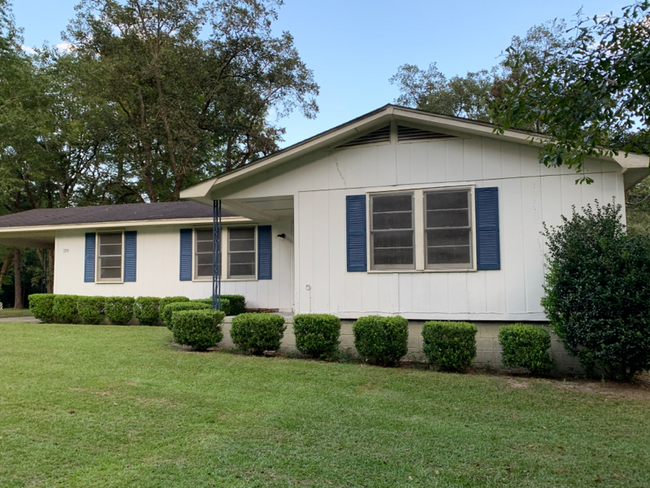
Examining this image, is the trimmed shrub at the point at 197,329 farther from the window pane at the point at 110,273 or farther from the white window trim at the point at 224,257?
the window pane at the point at 110,273

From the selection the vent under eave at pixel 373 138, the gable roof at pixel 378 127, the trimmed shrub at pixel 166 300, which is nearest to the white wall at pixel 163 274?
the trimmed shrub at pixel 166 300

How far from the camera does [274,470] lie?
3174mm

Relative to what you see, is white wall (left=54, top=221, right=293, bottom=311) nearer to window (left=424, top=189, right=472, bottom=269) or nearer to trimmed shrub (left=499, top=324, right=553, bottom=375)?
window (left=424, top=189, right=472, bottom=269)

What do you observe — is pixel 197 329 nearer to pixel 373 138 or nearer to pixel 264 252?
pixel 373 138

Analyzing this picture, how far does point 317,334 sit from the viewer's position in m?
6.99

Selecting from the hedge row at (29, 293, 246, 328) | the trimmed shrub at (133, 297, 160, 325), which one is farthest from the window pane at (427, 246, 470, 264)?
the trimmed shrub at (133, 297, 160, 325)

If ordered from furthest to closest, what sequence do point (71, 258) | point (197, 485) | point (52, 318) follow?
point (71, 258)
point (52, 318)
point (197, 485)

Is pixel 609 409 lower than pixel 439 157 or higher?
lower

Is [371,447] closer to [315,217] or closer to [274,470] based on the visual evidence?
[274,470]

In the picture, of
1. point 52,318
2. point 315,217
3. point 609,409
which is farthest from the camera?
point 52,318

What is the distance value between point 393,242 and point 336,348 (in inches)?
72.2

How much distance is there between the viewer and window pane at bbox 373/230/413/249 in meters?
7.29

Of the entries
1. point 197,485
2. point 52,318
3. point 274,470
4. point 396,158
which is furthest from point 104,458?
point 52,318

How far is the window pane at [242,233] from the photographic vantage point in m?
12.0
